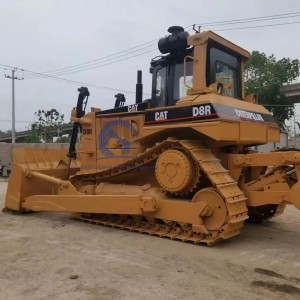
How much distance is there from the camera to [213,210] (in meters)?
5.79

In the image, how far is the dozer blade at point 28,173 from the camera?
8.28 meters

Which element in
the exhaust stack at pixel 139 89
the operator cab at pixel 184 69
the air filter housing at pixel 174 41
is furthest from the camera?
the exhaust stack at pixel 139 89

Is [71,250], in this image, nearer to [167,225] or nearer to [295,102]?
[167,225]

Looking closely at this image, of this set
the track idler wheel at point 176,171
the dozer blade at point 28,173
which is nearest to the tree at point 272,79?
the dozer blade at point 28,173

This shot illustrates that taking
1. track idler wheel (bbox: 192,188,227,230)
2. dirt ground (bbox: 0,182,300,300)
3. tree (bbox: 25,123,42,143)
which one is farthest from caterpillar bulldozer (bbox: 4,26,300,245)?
tree (bbox: 25,123,42,143)

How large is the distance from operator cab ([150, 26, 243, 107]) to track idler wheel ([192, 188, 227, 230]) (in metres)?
1.70

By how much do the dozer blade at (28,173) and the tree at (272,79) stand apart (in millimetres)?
27555

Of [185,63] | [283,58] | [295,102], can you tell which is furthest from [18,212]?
[295,102]

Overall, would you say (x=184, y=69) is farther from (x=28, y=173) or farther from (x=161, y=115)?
(x=28, y=173)

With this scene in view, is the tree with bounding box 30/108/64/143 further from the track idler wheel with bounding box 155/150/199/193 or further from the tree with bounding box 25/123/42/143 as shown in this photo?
the track idler wheel with bounding box 155/150/199/193

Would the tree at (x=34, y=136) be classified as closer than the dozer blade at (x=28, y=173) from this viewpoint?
No

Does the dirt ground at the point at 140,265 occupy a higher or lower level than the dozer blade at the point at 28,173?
lower

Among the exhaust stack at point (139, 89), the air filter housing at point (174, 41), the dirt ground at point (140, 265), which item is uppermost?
the air filter housing at point (174, 41)

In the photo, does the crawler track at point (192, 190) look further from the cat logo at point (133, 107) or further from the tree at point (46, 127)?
the tree at point (46, 127)
